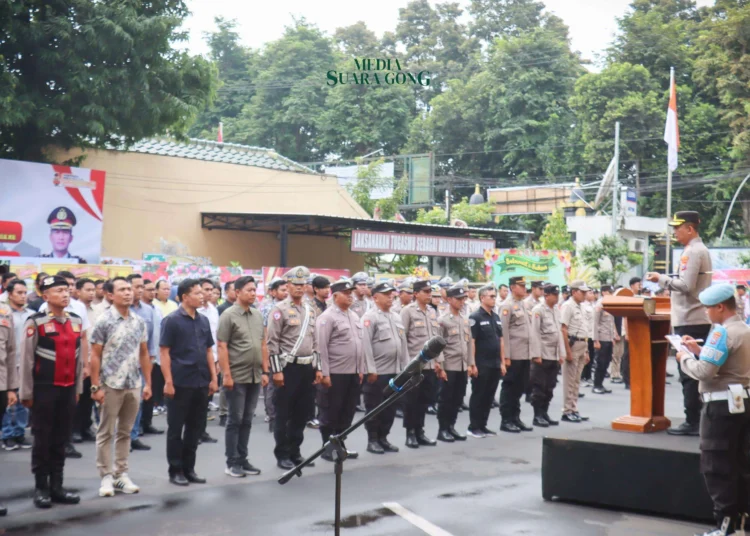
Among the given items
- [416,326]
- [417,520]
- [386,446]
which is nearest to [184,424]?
[417,520]

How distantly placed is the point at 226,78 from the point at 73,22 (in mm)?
40019

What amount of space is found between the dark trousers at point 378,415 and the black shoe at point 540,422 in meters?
2.75

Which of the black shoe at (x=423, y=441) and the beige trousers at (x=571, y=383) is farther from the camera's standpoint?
the beige trousers at (x=571, y=383)

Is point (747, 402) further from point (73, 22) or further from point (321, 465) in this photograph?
point (73, 22)

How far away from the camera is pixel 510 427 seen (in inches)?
478

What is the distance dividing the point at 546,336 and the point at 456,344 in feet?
6.31

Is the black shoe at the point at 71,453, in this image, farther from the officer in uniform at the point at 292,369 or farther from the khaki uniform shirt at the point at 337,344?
the khaki uniform shirt at the point at 337,344

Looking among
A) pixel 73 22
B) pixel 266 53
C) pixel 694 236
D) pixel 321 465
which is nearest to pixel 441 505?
pixel 321 465

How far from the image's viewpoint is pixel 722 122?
42125mm

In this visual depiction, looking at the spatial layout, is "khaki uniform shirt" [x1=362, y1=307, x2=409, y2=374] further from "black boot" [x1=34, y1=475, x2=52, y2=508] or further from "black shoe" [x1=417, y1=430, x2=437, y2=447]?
"black boot" [x1=34, y1=475, x2=52, y2=508]

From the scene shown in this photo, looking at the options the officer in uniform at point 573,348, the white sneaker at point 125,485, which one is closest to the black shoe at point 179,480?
the white sneaker at point 125,485

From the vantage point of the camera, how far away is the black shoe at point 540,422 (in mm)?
12586

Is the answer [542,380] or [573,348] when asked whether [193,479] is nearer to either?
[542,380]

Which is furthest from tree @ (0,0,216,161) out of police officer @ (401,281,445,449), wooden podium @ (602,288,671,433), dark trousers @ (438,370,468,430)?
wooden podium @ (602,288,671,433)
